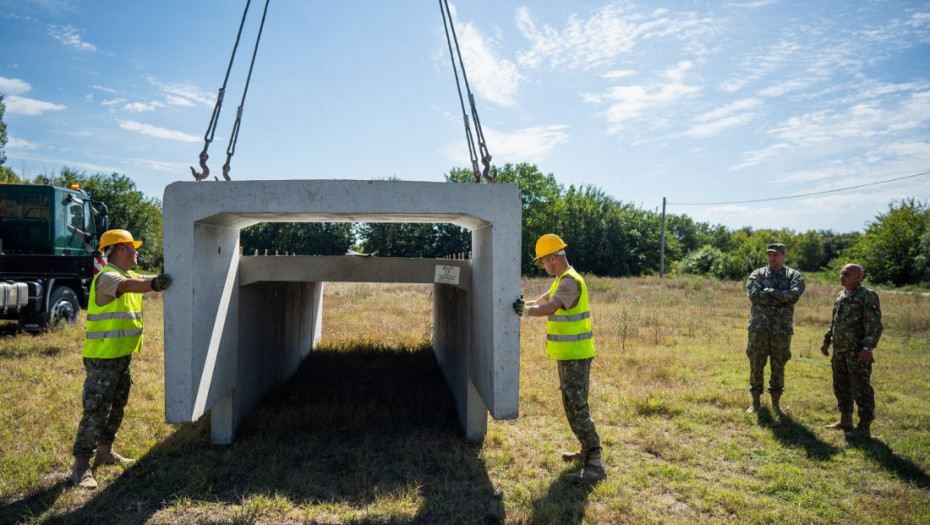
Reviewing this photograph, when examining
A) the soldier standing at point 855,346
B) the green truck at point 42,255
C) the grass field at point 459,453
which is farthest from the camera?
the green truck at point 42,255

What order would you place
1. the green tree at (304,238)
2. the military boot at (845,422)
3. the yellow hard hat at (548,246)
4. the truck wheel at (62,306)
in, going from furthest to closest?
the green tree at (304,238) < the truck wheel at (62,306) < the military boot at (845,422) < the yellow hard hat at (548,246)

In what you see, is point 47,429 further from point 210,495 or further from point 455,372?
point 455,372

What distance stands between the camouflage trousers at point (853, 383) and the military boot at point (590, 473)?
306 cm

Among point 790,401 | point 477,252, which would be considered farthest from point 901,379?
point 477,252

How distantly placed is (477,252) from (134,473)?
3.55 m

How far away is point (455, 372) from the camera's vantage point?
6.75 metres

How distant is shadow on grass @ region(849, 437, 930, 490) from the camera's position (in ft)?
15.1

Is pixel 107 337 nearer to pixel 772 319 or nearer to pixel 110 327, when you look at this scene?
pixel 110 327

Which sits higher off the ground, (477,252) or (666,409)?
(477,252)

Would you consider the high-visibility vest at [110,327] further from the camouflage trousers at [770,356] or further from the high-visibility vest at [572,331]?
the camouflage trousers at [770,356]

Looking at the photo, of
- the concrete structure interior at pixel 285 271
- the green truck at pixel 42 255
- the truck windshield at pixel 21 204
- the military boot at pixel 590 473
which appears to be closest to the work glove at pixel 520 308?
the concrete structure interior at pixel 285 271

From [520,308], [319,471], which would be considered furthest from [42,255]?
[520,308]

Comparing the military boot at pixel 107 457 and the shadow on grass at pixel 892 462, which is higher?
the military boot at pixel 107 457

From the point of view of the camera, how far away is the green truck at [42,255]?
9703 millimetres
